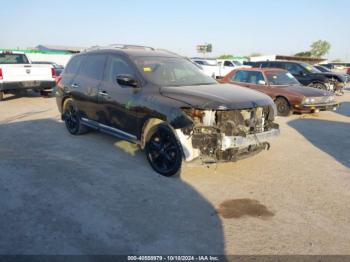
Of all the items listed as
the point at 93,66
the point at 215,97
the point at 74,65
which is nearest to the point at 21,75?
the point at 74,65

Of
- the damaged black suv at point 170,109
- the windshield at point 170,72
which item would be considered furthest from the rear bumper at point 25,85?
the windshield at point 170,72

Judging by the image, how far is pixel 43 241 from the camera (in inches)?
126

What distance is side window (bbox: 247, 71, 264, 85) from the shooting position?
35.9ft

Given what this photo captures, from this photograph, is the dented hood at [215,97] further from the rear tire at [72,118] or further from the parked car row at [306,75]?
the parked car row at [306,75]

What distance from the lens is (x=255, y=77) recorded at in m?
11.0

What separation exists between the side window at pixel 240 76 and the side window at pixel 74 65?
6.01m

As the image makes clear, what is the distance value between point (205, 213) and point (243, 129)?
1574 mm

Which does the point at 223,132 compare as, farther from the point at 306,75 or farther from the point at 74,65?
the point at 306,75

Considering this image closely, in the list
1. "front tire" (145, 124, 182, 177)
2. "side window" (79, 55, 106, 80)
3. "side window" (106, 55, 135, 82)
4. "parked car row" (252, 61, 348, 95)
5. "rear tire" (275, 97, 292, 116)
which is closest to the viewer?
"front tire" (145, 124, 182, 177)

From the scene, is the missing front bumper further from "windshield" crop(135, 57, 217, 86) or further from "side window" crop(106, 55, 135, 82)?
"side window" crop(106, 55, 135, 82)

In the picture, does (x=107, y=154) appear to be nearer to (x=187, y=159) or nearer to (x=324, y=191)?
(x=187, y=159)

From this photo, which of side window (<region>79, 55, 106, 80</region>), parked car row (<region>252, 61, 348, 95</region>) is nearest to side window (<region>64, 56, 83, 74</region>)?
side window (<region>79, 55, 106, 80</region>)

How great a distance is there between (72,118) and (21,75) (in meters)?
6.27

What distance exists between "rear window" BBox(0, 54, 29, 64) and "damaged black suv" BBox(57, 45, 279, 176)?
26.6ft
